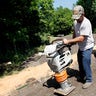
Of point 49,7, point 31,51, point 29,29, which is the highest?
point 49,7

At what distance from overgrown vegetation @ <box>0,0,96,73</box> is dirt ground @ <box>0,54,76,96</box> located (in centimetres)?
113

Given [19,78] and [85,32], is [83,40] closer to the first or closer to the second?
[85,32]

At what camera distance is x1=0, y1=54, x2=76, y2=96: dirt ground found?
267 inches

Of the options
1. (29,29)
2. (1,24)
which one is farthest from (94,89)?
(29,29)

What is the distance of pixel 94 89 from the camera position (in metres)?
5.82

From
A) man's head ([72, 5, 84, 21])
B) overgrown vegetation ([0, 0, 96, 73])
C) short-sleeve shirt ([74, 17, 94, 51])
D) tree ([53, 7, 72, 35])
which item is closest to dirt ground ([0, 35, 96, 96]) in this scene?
overgrown vegetation ([0, 0, 96, 73])

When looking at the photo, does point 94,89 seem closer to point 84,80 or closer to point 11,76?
point 84,80

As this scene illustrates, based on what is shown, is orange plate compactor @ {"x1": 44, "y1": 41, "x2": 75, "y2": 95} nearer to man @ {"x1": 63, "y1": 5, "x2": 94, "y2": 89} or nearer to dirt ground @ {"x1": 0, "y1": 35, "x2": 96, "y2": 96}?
man @ {"x1": 63, "y1": 5, "x2": 94, "y2": 89}

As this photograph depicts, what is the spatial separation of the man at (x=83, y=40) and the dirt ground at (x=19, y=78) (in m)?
1.59

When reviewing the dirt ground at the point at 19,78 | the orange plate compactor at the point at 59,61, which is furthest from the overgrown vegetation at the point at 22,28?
the orange plate compactor at the point at 59,61

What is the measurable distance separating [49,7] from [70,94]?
9.42 metres

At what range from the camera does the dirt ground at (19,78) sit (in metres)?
6.77

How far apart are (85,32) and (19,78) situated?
289 centimetres

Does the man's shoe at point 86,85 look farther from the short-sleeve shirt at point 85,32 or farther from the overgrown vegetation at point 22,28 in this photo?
the overgrown vegetation at point 22,28
